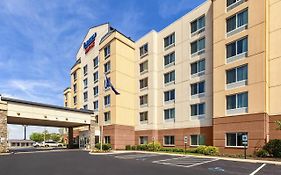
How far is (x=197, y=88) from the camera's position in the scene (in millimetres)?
34906

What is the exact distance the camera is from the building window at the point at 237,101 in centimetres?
2786

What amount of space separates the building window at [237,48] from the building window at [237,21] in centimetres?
170

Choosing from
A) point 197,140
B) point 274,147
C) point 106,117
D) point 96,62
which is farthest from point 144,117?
point 274,147

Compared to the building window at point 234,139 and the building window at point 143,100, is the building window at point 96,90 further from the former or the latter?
the building window at point 234,139

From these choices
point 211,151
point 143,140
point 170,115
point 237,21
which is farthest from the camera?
point 143,140

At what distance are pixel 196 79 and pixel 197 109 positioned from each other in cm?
397

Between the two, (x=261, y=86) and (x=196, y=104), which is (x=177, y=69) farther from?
(x=261, y=86)

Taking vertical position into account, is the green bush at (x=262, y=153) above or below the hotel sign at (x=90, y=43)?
below

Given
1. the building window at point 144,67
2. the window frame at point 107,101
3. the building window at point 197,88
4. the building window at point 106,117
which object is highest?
the building window at point 144,67

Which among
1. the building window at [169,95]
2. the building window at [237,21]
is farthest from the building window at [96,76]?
the building window at [237,21]

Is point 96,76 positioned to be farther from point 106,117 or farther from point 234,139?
point 234,139

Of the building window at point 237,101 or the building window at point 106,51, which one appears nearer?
the building window at point 237,101

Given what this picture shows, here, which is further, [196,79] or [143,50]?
[143,50]

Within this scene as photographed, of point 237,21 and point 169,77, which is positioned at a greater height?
point 237,21
